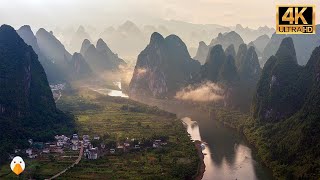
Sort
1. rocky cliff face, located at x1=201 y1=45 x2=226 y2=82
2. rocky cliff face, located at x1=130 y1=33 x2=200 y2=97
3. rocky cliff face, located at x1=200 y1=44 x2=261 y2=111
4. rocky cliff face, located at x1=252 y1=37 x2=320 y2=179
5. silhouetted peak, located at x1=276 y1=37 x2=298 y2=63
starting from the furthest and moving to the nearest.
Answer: rocky cliff face, located at x1=130 y1=33 x2=200 y2=97, rocky cliff face, located at x1=201 y1=45 x2=226 y2=82, rocky cliff face, located at x1=200 y1=44 x2=261 y2=111, silhouetted peak, located at x1=276 y1=37 x2=298 y2=63, rocky cliff face, located at x1=252 y1=37 x2=320 y2=179

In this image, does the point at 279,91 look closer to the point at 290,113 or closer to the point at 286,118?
the point at 290,113

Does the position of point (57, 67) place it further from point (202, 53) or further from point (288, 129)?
point (288, 129)

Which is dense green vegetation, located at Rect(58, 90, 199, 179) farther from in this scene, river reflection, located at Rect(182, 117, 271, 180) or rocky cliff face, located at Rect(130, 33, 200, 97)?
rocky cliff face, located at Rect(130, 33, 200, 97)

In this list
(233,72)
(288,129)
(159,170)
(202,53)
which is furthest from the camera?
(202,53)

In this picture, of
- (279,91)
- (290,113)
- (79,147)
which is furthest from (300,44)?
(79,147)

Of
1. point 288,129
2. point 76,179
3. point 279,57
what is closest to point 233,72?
point 279,57

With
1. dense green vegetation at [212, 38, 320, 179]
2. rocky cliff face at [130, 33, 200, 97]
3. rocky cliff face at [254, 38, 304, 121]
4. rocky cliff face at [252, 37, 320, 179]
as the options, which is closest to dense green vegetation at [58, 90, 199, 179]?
dense green vegetation at [212, 38, 320, 179]

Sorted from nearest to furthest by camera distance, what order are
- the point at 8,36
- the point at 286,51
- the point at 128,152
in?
the point at 128,152 < the point at 8,36 < the point at 286,51
